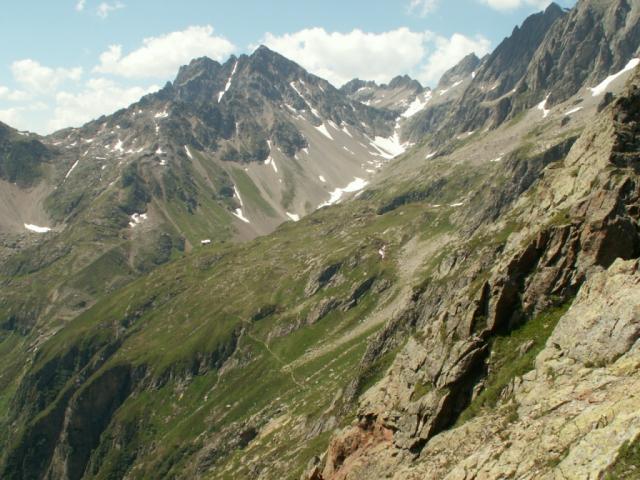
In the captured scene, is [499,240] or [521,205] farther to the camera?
[499,240]

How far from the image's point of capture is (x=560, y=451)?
2845cm

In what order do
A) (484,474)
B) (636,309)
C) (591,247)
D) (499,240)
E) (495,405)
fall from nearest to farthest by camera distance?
(484,474) → (636,309) → (495,405) → (591,247) → (499,240)

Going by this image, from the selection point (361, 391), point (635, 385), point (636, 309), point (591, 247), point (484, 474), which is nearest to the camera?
point (635, 385)

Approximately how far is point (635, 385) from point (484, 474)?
30.5ft

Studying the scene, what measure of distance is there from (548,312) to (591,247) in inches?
269

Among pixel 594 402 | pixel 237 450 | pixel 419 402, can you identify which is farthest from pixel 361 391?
pixel 237 450

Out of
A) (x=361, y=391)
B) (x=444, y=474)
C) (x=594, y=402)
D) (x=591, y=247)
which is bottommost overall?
(x=361, y=391)

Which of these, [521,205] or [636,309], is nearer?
[636,309]

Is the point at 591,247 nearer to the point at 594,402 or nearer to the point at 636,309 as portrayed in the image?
the point at 636,309

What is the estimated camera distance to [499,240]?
341ft

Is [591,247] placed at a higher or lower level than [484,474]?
higher

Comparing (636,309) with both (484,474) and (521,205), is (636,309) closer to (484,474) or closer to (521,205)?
(484,474)

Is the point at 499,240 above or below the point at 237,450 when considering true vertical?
above

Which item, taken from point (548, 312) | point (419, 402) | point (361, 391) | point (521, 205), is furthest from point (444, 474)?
point (521, 205)
